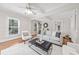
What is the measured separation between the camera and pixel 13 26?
1.92 metres

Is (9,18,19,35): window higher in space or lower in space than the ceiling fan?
lower

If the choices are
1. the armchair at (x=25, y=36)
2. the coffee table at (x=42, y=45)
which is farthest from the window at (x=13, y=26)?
the coffee table at (x=42, y=45)

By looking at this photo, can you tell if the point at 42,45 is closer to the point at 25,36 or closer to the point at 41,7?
the point at 25,36

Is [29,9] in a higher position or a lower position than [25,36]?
higher

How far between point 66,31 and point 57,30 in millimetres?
203

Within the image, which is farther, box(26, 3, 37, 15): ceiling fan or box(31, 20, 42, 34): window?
box(31, 20, 42, 34): window

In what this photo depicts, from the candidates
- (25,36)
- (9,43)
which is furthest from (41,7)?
(9,43)

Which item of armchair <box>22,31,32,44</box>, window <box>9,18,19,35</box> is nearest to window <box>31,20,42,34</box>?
armchair <box>22,31,32,44</box>

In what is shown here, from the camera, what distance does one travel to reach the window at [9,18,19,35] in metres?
1.89

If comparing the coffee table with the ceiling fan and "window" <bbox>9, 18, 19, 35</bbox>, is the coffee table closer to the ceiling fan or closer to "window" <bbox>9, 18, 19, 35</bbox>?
"window" <bbox>9, 18, 19, 35</bbox>

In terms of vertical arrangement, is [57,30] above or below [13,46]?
above

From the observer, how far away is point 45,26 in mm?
1990
